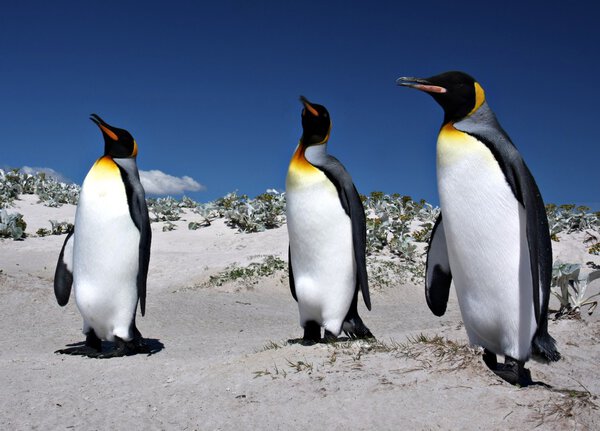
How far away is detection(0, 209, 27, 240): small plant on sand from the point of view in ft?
40.1

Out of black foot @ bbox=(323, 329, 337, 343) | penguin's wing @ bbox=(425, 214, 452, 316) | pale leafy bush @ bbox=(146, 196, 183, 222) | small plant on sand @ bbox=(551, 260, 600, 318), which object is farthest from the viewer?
pale leafy bush @ bbox=(146, 196, 183, 222)

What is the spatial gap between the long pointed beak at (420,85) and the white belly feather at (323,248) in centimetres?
144

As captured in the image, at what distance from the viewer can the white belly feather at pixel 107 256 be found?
5289 mm

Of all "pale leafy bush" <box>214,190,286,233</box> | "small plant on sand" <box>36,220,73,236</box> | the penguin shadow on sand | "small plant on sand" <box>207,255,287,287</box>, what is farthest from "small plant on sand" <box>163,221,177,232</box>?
the penguin shadow on sand

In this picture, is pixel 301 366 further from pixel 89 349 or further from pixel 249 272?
pixel 249 272

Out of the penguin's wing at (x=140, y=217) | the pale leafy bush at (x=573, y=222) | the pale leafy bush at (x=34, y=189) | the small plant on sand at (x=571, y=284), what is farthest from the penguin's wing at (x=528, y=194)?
the pale leafy bush at (x=34, y=189)

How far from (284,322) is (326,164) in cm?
318

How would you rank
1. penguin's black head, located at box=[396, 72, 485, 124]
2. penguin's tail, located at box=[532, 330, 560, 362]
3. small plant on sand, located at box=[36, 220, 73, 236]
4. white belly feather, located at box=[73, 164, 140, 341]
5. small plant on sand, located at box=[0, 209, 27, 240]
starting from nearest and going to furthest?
1. penguin's tail, located at box=[532, 330, 560, 362]
2. penguin's black head, located at box=[396, 72, 485, 124]
3. white belly feather, located at box=[73, 164, 140, 341]
4. small plant on sand, located at box=[0, 209, 27, 240]
5. small plant on sand, located at box=[36, 220, 73, 236]

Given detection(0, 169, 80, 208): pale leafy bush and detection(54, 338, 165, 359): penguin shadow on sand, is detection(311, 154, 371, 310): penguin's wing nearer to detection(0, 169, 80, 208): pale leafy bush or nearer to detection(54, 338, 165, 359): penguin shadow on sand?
detection(54, 338, 165, 359): penguin shadow on sand

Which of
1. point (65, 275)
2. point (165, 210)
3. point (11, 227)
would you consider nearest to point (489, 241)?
point (65, 275)

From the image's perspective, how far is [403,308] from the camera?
9.12 metres

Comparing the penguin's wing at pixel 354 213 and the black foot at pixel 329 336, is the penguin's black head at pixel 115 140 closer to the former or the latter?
the penguin's wing at pixel 354 213

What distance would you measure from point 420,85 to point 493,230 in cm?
103

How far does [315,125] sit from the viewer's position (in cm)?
521
